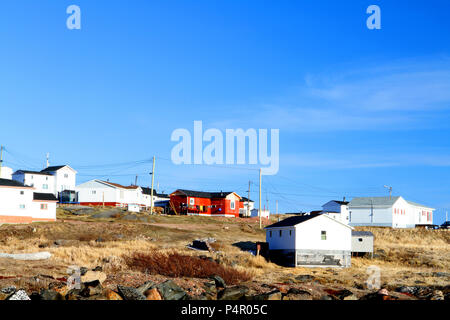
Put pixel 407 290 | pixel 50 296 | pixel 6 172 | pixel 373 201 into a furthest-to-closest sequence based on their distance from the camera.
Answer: pixel 6 172
pixel 373 201
pixel 407 290
pixel 50 296

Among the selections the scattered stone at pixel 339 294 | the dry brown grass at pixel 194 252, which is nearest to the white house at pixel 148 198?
the dry brown grass at pixel 194 252

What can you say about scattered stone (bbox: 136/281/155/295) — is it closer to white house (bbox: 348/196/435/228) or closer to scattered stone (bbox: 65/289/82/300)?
scattered stone (bbox: 65/289/82/300)

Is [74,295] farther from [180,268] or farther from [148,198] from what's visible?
[148,198]

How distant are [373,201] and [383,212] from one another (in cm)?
359

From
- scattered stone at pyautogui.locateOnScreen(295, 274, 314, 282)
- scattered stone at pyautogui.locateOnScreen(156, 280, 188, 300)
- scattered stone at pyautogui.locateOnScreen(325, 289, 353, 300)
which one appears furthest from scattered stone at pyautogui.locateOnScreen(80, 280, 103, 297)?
scattered stone at pyautogui.locateOnScreen(295, 274, 314, 282)

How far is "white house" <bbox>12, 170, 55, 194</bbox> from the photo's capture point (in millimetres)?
97688

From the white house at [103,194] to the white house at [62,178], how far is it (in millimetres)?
4842

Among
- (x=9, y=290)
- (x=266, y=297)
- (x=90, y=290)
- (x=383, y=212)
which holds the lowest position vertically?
(x=266, y=297)

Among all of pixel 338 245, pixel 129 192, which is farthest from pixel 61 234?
pixel 129 192

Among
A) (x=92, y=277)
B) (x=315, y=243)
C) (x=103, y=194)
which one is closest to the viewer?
(x=92, y=277)

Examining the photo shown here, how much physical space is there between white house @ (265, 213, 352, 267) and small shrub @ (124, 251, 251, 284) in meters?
13.5

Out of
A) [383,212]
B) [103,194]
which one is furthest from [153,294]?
[103,194]

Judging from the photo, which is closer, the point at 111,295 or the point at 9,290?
the point at 111,295

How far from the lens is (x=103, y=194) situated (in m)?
97.7
